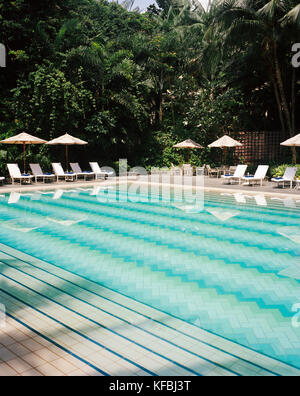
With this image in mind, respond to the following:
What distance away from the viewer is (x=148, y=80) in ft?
68.6

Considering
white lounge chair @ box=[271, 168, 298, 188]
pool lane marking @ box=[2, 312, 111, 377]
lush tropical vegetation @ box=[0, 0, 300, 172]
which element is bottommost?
pool lane marking @ box=[2, 312, 111, 377]

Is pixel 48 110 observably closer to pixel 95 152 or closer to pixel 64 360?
pixel 95 152

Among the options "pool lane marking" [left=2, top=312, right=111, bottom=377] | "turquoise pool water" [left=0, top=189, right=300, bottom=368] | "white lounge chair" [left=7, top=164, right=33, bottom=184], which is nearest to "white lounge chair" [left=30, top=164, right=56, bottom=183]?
"white lounge chair" [left=7, top=164, right=33, bottom=184]

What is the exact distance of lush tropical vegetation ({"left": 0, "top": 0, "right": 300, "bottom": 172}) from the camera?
17.0m

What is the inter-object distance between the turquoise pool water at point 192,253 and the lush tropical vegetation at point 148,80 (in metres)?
7.60

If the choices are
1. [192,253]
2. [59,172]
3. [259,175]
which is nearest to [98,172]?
[59,172]

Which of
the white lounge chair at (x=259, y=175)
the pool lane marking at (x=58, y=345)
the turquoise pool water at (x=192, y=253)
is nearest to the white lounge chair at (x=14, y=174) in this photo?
the turquoise pool water at (x=192, y=253)

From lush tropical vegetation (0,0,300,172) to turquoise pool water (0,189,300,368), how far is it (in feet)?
24.9

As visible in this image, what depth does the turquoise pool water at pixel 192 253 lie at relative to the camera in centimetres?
420

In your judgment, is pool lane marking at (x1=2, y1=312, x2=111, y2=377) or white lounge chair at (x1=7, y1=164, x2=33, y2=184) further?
white lounge chair at (x1=7, y1=164, x2=33, y2=184)

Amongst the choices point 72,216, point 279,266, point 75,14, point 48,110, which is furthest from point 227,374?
point 75,14

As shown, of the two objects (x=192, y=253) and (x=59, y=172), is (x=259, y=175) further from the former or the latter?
(x=192, y=253)

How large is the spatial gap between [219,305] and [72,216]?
6160 millimetres

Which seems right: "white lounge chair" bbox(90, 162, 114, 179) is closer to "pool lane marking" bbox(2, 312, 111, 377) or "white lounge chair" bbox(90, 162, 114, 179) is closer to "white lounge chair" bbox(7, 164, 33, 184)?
"white lounge chair" bbox(7, 164, 33, 184)
